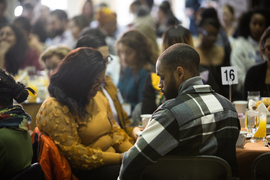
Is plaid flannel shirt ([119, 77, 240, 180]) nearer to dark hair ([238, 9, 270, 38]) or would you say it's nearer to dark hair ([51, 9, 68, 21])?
dark hair ([238, 9, 270, 38])

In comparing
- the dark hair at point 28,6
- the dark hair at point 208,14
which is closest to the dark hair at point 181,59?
the dark hair at point 208,14

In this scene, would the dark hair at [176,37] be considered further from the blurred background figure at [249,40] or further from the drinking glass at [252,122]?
the blurred background figure at [249,40]

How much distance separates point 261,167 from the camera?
5.57ft

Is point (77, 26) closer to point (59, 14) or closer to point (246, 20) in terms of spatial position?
point (59, 14)

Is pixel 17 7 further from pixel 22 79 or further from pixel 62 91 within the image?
pixel 62 91

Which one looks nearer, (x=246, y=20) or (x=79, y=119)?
(x=79, y=119)

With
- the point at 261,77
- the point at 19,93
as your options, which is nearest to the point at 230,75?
the point at 261,77

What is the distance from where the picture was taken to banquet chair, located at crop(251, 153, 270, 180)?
65.0 inches

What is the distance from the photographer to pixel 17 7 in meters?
8.24

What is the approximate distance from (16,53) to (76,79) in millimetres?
3189

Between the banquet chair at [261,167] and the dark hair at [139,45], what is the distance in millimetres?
2228

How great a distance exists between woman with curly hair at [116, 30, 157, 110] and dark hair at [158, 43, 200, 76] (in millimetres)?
1989

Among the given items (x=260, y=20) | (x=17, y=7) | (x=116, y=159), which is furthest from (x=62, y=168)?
(x=17, y=7)

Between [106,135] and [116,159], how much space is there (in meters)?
0.24
